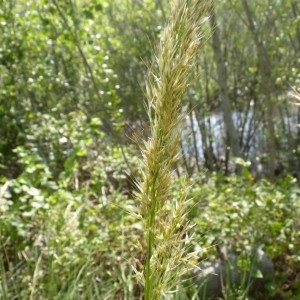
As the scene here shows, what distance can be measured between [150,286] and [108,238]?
7.42 feet

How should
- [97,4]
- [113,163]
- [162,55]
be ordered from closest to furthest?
[162,55] → [97,4] → [113,163]

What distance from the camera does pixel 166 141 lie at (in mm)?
1109

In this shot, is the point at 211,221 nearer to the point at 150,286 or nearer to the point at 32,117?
the point at 150,286

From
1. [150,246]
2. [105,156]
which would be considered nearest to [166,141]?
[150,246]

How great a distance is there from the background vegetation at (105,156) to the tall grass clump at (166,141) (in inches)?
3.1

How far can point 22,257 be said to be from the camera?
3.49m

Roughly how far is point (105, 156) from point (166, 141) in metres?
4.49

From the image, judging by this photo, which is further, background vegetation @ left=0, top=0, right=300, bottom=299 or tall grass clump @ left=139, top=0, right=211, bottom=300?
background vegetation @ left=0, top=0, right=300, bottom=299

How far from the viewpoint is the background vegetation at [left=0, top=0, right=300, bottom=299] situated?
2.92 m

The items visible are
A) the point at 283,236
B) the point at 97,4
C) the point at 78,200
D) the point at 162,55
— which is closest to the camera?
the point at 162,55

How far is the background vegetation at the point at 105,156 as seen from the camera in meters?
2.92

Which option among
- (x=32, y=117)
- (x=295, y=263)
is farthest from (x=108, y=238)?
(x=32, y=117)

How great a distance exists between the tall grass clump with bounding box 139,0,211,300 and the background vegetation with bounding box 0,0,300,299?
0.26 feet

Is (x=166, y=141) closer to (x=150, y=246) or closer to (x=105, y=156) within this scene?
(x=150, y=246)
